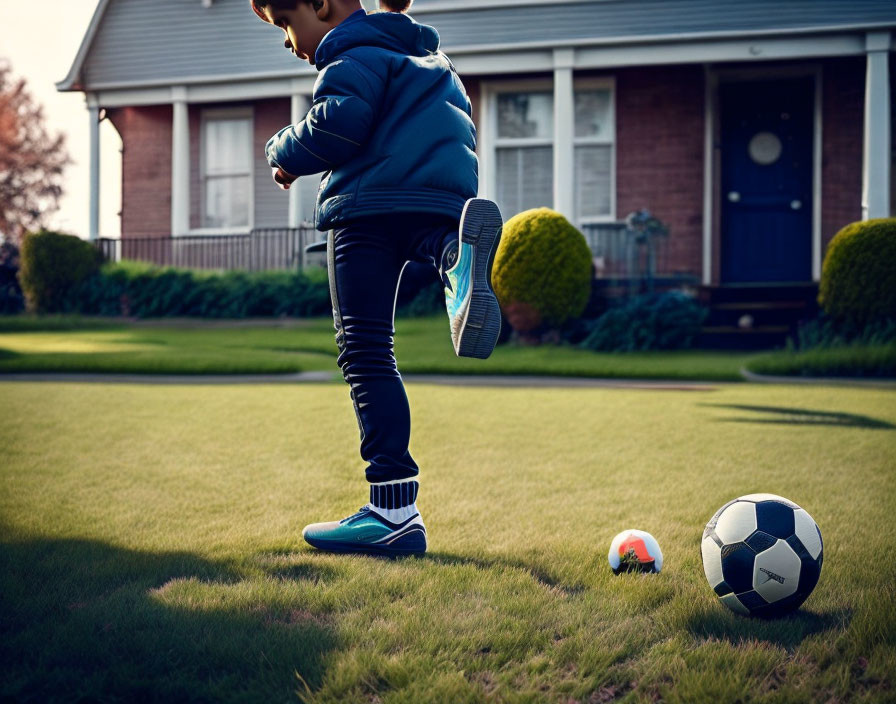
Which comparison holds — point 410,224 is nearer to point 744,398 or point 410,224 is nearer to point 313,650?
point 313,650

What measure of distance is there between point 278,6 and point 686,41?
11.6 metres

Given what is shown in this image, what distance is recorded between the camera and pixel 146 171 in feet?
A: 56.8

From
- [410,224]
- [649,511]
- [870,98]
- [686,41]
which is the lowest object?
[649,511]

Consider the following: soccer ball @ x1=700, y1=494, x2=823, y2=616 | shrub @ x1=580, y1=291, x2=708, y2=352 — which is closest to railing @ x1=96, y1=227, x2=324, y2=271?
shrub @ x1=580, y1=291, x2=708, y2=352

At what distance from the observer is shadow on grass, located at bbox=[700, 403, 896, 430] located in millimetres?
6016

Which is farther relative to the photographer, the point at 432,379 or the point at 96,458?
the point at 432,379

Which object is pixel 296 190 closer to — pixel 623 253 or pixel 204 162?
pixel 204 162

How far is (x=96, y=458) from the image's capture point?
4695mm

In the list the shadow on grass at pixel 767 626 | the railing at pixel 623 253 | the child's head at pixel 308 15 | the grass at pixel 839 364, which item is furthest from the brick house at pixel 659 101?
the shadow on grass at pixel 767 626

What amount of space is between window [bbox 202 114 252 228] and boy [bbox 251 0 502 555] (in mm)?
14178

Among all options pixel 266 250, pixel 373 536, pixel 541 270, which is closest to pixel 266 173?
pixel 266 250

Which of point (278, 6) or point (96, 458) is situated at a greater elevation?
point (278, 6)

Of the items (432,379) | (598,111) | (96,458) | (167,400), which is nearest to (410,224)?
(96,458)

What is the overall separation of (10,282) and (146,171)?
134 inches
